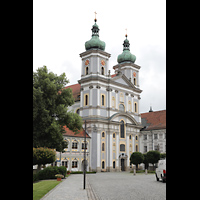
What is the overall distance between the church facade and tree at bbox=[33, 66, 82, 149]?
1771 cm

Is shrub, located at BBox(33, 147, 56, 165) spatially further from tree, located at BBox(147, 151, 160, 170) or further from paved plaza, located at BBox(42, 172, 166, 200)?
tree, located at BBox(147, 151, 160, 170)

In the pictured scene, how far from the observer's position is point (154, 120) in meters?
67.0

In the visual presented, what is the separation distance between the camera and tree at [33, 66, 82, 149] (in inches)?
1222

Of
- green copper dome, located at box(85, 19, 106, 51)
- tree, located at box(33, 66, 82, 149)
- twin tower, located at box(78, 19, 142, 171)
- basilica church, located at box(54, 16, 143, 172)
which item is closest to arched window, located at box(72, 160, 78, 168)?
basilica church, located at box(54, 16, 143, 172)

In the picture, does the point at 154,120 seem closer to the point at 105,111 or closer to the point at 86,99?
the point at 105,111

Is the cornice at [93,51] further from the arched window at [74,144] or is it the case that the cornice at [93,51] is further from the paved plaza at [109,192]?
the paved plaza at [109,192]

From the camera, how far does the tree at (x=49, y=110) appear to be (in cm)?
3103

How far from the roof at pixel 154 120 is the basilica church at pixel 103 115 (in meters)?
4.82

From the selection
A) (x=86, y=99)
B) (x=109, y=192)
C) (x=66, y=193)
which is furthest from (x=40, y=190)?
(x=86, y=99)

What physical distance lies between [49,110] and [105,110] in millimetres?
23804

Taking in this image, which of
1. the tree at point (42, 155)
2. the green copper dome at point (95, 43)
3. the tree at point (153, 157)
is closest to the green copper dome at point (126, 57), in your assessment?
the green copper dome at point (95, 43)

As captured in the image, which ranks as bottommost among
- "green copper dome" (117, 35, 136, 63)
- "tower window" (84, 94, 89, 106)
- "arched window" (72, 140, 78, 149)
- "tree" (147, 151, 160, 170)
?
"tree" (147, 151, 160, 170)
